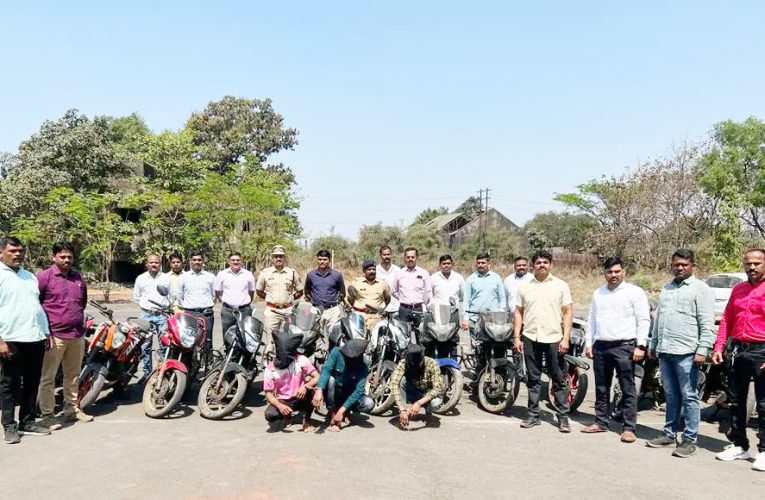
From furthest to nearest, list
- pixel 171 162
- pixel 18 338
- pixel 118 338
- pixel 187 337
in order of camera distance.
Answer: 1. pixel 171 162
2. pixel 118 338
3. pixel 187 337
4. pixel 18 338

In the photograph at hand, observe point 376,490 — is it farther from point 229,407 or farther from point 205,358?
point 205,358

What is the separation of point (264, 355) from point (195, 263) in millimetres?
2111

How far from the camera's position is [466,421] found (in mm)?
5730

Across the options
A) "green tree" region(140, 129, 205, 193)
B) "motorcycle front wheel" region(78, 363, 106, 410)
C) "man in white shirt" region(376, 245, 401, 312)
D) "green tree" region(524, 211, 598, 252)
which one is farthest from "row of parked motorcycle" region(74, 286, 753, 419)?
"green tree" region(524, 211, 598, 252)

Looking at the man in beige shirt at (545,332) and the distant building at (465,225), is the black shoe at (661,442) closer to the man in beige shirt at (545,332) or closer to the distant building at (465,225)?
the man in beige shirt at (545,332)

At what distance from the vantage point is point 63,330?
530 cm

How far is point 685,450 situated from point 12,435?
578cm

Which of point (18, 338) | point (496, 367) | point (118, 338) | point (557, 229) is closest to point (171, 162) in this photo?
point (118, 338)

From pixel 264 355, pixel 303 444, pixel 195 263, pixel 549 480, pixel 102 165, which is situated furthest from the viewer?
pixel 102 165

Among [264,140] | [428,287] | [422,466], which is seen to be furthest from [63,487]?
[264,140]

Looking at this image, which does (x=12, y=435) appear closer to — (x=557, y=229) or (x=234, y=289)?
(x=234, y=289)

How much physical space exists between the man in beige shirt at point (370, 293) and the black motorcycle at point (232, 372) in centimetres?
117

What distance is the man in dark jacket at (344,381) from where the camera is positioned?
208 inches

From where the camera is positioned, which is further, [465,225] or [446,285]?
[465,225]
